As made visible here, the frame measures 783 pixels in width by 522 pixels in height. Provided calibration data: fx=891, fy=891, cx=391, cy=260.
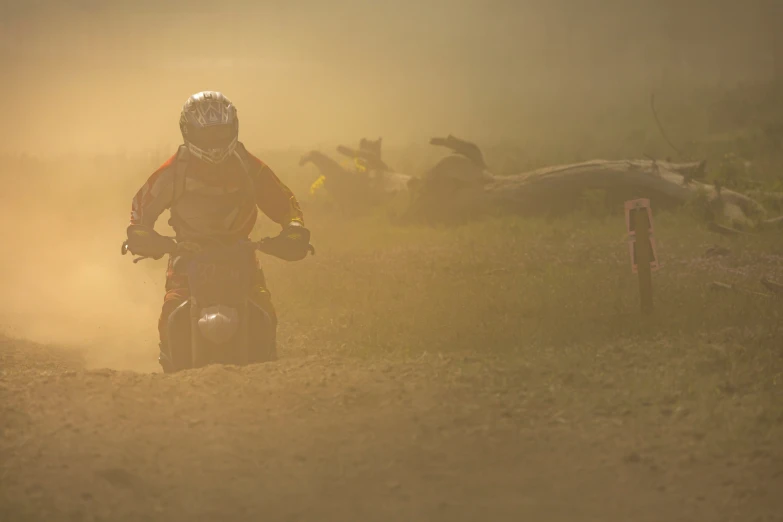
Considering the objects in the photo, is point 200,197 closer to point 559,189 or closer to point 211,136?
point 211,136

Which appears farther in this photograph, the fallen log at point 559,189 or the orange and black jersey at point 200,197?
the fallen log at point 559,189

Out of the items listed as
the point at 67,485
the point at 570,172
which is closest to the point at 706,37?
the point at 570,172

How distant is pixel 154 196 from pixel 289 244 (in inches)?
44.0

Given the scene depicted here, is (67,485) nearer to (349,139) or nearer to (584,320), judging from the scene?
(584,320)

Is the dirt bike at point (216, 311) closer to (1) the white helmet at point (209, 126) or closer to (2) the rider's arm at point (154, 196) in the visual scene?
(2) the rider's arm at point (154, 196)

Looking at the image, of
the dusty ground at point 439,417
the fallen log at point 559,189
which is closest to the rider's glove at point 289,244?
the dusty ground at point 439,417

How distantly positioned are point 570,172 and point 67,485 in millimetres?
11354

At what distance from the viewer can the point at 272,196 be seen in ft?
23.3

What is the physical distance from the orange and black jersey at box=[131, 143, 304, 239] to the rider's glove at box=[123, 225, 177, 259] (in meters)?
0.36

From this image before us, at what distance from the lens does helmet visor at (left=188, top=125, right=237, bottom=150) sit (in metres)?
6.54

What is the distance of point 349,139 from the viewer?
36.7m

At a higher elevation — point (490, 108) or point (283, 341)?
point (490, 108)

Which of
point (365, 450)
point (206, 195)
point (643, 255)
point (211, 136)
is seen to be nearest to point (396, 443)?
point (365, 450)

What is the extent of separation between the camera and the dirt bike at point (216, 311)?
6328 mm
